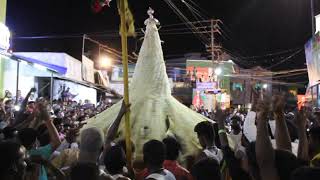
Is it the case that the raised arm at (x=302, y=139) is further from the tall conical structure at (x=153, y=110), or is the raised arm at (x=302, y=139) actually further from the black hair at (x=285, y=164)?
the tall conical structure at (x=153, y=110)

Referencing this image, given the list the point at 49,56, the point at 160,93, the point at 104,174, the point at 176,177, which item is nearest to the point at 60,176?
the point at 104,174

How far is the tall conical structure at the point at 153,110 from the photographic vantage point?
9094 mm

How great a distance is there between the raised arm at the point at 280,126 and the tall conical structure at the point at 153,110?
4.34 m

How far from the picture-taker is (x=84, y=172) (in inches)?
154

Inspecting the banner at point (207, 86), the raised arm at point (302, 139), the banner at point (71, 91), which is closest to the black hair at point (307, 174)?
the raised arm at point (302, 139)

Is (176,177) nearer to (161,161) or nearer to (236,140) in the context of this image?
(161,161)

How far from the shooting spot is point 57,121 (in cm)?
852

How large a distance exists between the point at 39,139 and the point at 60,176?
7.21 ft

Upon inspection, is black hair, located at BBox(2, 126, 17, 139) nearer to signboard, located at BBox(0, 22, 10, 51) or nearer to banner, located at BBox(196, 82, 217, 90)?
signboard, located at BBox(0, 22, 10, 51)

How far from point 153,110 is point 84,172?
235 inches

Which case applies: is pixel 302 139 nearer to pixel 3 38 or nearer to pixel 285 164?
pixel 285 164

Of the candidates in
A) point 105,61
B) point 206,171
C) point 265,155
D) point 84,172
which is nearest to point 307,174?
point 265,155

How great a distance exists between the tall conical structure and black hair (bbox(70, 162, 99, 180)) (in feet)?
14.5

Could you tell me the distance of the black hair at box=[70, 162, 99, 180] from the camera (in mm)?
3887
